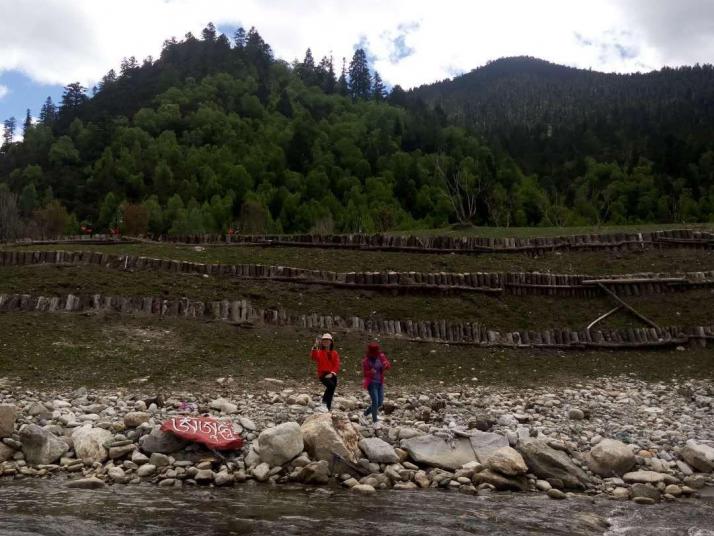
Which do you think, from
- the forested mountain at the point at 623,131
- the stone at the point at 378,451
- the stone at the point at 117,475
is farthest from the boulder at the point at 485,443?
the forested mountain at the point at 623,131

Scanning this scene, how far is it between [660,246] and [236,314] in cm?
1832

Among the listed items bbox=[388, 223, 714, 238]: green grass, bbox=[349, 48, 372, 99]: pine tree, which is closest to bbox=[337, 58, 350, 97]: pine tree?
bbox=[349, 48, 372, 99]: pine tree

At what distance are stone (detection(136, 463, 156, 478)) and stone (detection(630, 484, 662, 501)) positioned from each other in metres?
6.97

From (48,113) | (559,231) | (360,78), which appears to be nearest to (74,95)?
(48,113)

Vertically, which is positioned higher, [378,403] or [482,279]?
[482,279]

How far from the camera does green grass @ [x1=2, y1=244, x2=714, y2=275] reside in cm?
2413

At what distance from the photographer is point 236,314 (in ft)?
60.2

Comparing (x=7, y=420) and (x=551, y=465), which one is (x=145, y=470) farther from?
(x=551, y=465)

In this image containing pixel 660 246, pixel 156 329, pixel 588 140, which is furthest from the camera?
pixel 588 140

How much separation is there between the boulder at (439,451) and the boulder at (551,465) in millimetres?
870

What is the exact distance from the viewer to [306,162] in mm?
93938

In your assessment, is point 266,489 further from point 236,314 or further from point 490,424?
point 236,314

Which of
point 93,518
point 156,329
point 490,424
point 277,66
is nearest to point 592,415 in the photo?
point 490,424

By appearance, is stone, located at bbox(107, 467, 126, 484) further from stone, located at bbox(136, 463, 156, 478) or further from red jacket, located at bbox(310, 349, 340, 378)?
red jacket, located at bbox(310, 349, 340, 378)
